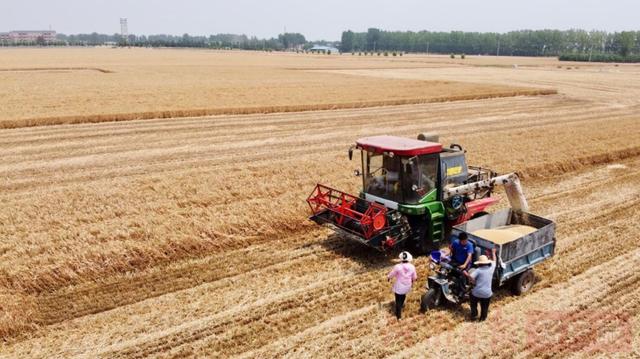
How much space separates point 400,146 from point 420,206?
1.32 metres

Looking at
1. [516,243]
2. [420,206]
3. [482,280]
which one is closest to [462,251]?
[482,280]

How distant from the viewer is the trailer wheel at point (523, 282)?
33.8ft

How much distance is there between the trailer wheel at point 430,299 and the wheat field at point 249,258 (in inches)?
6.9

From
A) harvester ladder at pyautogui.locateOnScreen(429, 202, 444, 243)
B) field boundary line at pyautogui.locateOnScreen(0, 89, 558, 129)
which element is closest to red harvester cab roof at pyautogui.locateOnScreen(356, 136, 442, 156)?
harvester ladder at pyautogui.locateOnScreen(429, 202, 444, 243)

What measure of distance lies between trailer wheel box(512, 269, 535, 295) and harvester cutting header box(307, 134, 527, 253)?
2.05 meters

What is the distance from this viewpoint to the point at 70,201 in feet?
47.7

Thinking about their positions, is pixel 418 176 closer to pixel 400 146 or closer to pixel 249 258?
pixel 400 146

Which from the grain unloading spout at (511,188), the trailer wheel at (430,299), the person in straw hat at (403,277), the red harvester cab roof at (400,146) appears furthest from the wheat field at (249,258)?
the red harvester cab roof at (400,146)

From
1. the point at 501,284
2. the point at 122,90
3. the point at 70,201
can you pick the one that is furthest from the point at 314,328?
the point at 122,90

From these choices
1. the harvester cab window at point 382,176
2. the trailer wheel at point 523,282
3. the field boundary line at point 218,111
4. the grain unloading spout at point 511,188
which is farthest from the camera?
the field boundary line at point 218,111

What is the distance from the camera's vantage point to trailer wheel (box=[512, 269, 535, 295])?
10312mm

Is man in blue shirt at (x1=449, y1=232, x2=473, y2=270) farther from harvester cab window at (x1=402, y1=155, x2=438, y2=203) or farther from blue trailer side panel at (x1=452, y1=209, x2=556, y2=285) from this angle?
harvester cab window at (x1=402, y1=155, x2=438, y2=203)

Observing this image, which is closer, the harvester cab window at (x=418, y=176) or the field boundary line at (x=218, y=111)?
the harvester cab window at (x=418, y=176)

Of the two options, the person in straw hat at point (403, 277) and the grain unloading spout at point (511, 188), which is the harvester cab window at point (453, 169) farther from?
the person in straw hat at point (403, 277)
